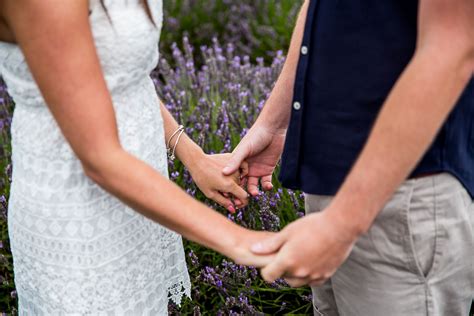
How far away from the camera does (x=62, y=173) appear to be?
1.75 metres

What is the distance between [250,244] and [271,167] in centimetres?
69

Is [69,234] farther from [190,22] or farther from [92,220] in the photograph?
[190,22]

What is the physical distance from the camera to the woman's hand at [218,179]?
87.3 inches

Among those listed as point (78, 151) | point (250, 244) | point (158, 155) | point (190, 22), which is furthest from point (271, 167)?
point (190, 22)

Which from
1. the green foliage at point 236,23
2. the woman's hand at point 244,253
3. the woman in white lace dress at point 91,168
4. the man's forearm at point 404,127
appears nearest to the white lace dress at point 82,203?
the woman in white lace dress at point 91,168

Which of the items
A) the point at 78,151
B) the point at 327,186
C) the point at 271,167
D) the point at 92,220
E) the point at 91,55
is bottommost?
the point at 271,167

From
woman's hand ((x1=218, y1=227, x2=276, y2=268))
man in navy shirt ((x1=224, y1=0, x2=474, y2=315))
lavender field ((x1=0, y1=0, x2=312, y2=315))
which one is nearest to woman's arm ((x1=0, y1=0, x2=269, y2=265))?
woman's hand ((x1=218, y1=227, x2=276, y2=268))

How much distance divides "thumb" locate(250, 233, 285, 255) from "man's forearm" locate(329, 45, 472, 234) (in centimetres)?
18

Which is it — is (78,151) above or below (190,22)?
above

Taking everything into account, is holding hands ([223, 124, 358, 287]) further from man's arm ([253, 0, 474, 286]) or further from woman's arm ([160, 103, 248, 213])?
Result: woman's arm ([160, 103, 248, 213])

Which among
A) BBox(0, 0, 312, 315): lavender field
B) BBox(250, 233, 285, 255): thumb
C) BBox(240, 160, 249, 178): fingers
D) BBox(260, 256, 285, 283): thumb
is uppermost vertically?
BBox(250, 233, 285, 255): thumb

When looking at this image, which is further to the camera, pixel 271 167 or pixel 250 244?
pixel 271 167

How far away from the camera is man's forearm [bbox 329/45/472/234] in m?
1.45

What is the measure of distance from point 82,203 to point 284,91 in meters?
0.68
